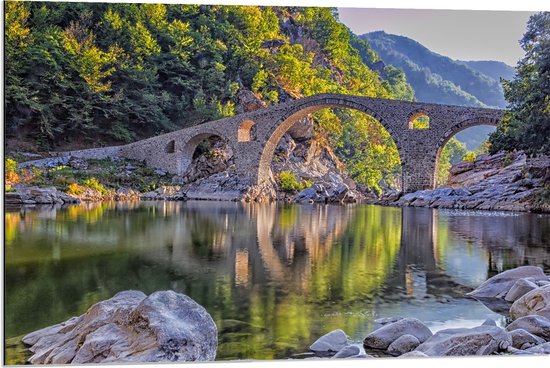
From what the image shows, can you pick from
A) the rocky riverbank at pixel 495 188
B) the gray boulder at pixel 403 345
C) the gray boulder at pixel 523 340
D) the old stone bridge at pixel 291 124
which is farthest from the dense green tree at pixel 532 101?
the gray boulder at pixel 403 345

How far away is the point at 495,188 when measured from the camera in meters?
16.3

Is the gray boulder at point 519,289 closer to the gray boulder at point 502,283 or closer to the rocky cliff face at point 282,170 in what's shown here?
the gray boulder at point 502,283

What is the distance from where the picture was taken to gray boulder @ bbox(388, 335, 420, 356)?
337cm

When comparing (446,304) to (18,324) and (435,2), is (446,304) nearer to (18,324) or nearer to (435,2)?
(435,2)

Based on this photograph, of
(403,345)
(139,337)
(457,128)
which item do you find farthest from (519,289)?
(457,128)

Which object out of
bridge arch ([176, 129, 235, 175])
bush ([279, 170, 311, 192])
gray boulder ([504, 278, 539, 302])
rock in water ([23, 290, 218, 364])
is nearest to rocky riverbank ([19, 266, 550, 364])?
rock in water ([23, 290, 218, 364])

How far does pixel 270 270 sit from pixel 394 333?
8.35 feet

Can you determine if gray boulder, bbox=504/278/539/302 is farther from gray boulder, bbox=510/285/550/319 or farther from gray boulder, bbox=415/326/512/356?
gray boulder, bbox=415/326/512/356

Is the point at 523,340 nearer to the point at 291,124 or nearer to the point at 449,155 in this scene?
the point at 291,124

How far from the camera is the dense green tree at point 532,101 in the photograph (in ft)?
35.7

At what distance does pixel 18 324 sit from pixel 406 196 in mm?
16710

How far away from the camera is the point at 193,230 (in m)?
10.0

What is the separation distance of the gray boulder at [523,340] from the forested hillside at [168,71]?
5092 mm

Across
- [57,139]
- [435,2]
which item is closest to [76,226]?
[57,139]
